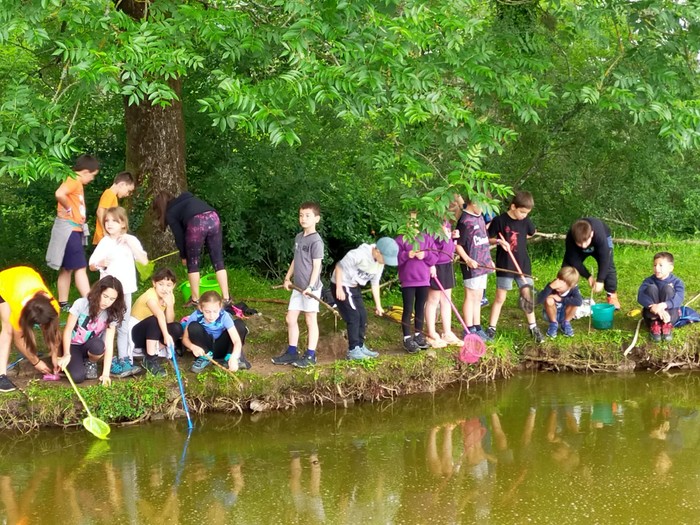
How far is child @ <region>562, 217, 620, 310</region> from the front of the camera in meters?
8.68

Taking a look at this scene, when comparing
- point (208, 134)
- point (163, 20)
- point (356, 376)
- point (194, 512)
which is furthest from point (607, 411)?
point (208, 134)

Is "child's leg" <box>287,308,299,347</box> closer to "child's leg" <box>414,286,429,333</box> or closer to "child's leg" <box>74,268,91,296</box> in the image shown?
"child's leg" <box>414,286,429,333</box>

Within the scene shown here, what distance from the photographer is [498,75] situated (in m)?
7.63

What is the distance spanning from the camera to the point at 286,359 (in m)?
7.79

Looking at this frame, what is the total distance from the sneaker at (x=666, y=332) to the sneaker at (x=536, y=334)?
1116 millimetres

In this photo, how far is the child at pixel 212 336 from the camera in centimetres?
741

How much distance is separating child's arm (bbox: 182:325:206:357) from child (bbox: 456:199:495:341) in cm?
252

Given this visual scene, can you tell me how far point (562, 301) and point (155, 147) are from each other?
4.50 m

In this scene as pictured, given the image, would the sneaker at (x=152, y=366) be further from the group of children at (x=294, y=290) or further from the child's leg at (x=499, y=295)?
the child's leg at (x=499, y=295)

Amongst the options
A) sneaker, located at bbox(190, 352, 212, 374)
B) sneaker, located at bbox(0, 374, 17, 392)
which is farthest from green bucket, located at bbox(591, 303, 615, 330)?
sneaker, located at bbox(0, 374, 17, 392)

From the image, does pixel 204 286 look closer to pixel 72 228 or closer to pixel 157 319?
pixel 157 319

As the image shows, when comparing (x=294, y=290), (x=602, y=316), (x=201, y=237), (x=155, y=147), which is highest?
(x=155, y=147)

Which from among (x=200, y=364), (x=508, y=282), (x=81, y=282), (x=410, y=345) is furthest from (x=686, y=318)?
(x=81, y=282)

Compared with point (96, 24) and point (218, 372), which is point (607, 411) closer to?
point (218, 372)
